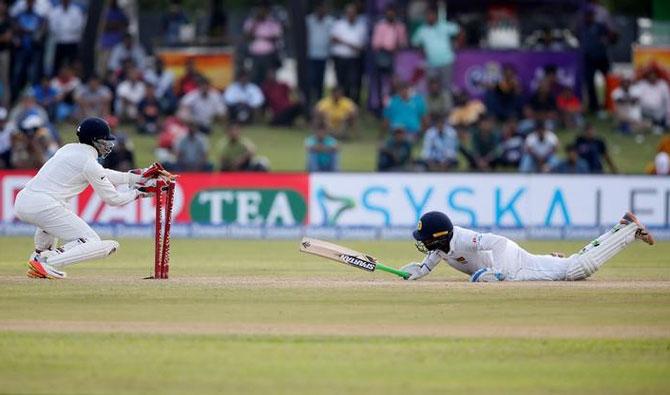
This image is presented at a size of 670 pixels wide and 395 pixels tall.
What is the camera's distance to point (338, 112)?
27.9 metres

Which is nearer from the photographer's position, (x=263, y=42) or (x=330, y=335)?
(x=330, y=335)

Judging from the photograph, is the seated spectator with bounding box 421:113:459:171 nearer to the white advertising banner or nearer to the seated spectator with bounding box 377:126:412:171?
the seated spectator with bounding box 377:126:412:171

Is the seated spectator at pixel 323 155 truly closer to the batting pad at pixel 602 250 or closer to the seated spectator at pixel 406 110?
the seated spectator at pixel 406 110

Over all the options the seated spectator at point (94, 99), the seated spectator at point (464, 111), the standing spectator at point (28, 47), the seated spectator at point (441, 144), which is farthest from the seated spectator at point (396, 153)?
the standing spectator at point (28, 47)

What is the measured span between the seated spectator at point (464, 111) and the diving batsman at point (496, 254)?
13.5 m

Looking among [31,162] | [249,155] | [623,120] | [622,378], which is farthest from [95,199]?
[622,378]

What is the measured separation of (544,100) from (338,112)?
157 inches

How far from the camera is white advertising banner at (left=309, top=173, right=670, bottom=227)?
2244 cm

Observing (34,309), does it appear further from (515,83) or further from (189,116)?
(515,83)

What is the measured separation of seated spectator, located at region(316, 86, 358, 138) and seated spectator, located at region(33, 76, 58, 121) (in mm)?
5103

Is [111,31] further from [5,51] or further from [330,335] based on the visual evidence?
[330,335]

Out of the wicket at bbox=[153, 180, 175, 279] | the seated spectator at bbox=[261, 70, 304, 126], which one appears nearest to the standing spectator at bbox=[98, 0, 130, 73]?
the seated spectator at bbox=[261, 70, 304, 126]

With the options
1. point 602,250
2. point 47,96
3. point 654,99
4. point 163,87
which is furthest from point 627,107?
point 602,250

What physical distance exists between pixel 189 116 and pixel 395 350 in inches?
687
